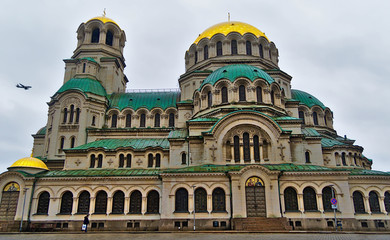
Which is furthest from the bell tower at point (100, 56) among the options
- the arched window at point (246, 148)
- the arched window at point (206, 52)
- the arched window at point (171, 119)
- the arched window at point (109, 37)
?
the arched window at point (246, 148)

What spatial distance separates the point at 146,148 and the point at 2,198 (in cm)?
1465

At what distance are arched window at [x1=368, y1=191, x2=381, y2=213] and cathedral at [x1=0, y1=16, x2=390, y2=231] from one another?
0.09 meters

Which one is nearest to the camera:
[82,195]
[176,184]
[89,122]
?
[176,184]

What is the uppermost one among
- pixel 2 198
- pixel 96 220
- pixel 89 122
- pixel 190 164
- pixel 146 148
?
pixel 89 122

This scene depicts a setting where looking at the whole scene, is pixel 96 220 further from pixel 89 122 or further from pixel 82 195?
pixel 89 122

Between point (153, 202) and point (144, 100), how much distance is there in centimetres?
1822

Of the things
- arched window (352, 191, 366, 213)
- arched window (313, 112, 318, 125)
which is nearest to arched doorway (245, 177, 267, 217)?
arched window (352, 191, 366, 213)

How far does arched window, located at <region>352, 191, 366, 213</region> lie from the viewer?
27.0 meters

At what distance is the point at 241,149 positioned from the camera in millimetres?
Result: 29703

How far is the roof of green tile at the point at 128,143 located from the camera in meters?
34.6

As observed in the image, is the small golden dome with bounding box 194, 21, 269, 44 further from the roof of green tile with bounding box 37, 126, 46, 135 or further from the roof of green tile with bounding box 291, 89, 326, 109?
the roof of green tile with bounding box 37, 126, 46, 135

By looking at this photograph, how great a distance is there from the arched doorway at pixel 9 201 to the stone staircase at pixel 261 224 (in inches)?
822

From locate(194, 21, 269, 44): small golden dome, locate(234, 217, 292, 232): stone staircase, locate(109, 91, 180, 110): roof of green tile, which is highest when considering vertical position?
locate(194, 21, 269, 44): small golden dome

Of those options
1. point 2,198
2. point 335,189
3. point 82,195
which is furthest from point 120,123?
point 335,189
